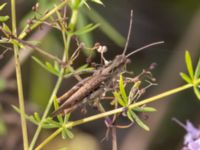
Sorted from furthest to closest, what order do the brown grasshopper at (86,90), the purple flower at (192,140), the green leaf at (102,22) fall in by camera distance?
the green leaf at (102,22), the purple flower at (192,140), the brown grasshopper at (86,90)

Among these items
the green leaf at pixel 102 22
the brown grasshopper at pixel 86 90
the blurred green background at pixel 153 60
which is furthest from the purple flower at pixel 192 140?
the blurred green background at pixel 153 60

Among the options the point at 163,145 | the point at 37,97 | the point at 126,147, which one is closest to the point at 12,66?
the point at 37,97

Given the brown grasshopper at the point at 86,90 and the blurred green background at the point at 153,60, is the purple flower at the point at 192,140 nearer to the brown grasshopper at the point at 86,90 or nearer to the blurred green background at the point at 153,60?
the brown grasshopper at the point at 86,90

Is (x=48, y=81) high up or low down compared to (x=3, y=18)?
down

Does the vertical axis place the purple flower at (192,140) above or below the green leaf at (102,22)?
below

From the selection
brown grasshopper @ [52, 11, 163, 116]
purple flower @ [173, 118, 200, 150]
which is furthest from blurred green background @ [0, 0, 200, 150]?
brown grasshopper @ [52, 11, 163, 116]

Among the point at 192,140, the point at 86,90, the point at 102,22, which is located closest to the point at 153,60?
the point at 102,22

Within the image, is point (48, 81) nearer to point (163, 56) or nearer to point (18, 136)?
point (18, 136)

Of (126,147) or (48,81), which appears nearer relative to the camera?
(48,81)

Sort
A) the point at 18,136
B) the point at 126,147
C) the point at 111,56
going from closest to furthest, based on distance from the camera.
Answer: the point at 18,136 < the point at 126,147 < the point at 111,56

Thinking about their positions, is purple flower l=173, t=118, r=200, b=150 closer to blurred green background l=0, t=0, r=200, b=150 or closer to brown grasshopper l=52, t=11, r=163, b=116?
brown grasshopper l=52, t=11, r=163, b=116

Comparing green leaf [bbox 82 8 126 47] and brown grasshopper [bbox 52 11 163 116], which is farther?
green leaf [bbox 82 8 126 47]
